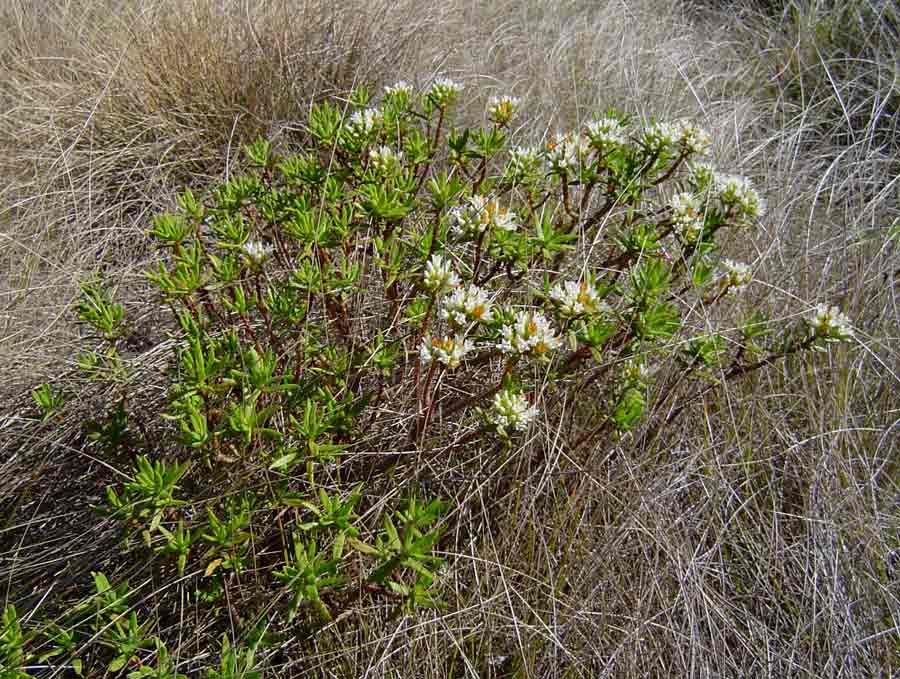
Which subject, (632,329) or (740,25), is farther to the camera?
(740,25)

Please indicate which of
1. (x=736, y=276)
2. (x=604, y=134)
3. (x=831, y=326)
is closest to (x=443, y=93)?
(x=604, y=134)

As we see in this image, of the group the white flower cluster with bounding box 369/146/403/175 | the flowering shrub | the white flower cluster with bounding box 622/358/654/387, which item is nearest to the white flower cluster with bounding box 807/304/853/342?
the flowering shrub

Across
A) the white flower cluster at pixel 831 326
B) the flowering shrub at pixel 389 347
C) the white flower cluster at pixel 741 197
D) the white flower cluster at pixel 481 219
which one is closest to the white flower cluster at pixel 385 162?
the flowering shrub at pixel 389 347

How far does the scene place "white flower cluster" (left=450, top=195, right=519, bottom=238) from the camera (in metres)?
1.46

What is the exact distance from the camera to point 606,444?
67.5 inches

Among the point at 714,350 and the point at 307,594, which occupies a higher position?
the point at 714,350

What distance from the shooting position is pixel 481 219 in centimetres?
146

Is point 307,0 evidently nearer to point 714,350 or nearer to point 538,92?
point 538,92

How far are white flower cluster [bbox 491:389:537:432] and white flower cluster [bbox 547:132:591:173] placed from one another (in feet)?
2.02

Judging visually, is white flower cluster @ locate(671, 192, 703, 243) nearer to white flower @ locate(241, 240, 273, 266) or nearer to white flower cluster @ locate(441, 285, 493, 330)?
white flower cluster @ locate(441, 285, 493, 330)

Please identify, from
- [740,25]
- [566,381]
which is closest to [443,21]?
[740,25]

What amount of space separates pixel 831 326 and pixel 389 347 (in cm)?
96

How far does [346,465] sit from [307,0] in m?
2.79

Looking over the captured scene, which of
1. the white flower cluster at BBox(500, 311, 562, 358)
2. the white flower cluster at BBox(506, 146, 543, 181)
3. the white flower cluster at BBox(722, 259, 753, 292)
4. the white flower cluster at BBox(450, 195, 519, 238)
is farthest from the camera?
the white flower cluster at BBox(506, 146, 543, 181)
